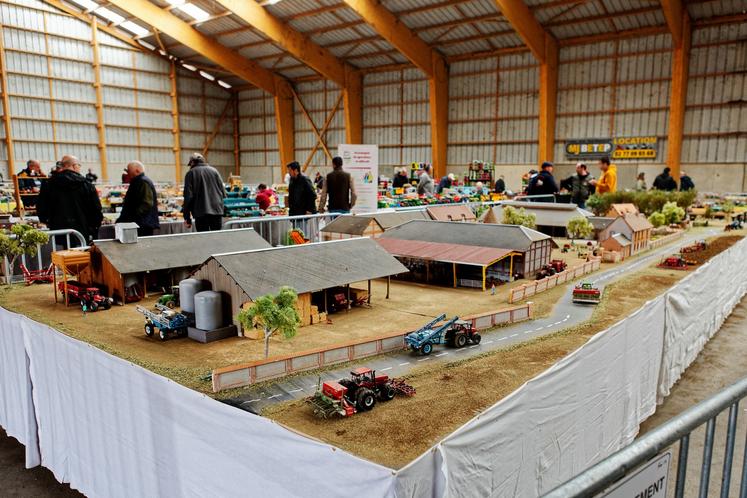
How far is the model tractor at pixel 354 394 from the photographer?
3375mm

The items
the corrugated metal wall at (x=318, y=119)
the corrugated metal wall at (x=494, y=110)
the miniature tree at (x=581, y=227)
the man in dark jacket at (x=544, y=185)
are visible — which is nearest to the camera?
the miniature tree at (x=581, y=227)

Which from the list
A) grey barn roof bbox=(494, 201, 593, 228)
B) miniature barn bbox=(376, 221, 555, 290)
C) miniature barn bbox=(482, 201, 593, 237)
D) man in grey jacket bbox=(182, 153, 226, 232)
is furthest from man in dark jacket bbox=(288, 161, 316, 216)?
grey barn roof bbox=(494, 201, 593, 228)

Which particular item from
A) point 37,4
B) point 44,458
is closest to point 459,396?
point 44,458

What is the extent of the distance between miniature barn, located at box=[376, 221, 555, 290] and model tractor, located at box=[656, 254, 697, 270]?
2103 millimetres

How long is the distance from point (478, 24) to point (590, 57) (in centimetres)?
615

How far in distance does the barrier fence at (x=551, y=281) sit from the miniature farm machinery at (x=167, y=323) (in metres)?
3.63

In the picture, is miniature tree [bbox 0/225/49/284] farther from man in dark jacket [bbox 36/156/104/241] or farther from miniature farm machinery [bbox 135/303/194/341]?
miniature farm machinery [bbox 135/303/194/341]

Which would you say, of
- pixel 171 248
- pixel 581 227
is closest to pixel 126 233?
pixel 171 248

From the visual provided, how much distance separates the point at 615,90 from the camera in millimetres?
27844

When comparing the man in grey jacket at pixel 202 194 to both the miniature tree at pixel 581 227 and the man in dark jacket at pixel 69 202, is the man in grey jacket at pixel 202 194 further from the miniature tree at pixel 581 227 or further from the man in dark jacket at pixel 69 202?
the miniature tree at pixel 581 227

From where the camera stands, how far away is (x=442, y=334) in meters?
4.68

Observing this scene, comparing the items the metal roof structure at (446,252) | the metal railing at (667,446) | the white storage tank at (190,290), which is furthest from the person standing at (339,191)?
the metal railing at (667,446)

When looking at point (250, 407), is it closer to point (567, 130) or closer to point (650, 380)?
point (650, 380)

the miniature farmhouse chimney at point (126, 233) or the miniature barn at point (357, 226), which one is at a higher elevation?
the miniature farmhouse chimney at point (126, 233)
